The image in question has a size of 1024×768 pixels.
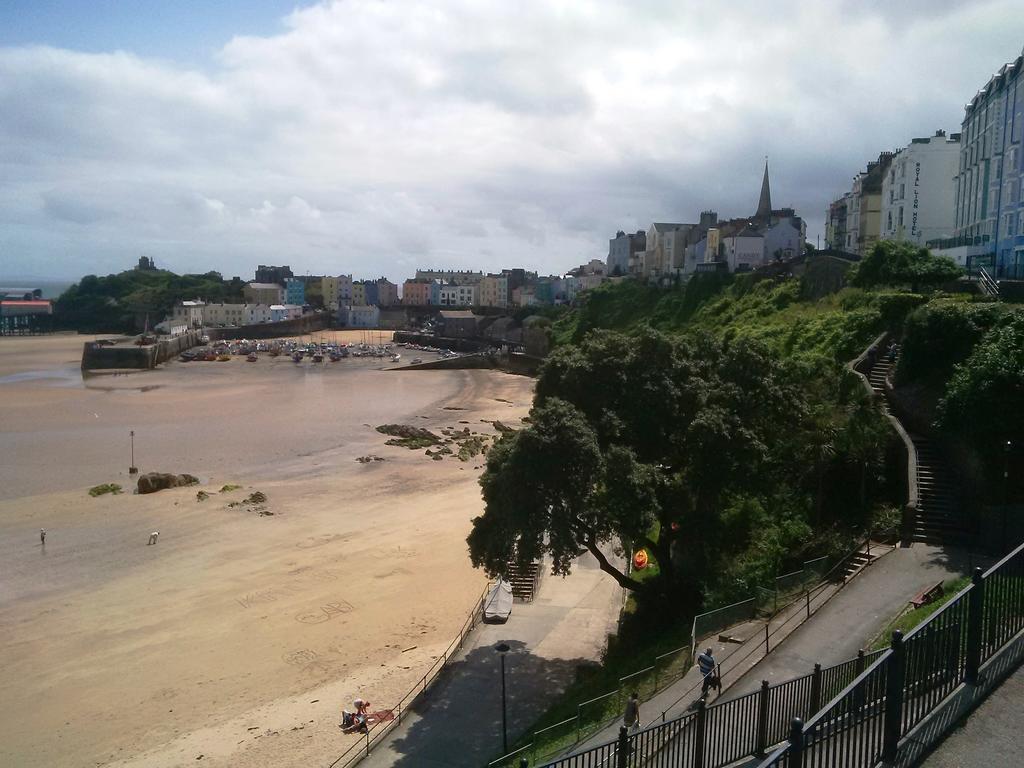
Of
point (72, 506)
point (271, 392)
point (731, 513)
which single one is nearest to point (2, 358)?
point (271, 392)

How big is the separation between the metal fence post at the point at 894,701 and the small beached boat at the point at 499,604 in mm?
12485

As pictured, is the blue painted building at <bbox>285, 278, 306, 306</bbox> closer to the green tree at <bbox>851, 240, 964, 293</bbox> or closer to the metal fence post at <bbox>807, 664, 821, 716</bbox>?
the green tree at <bbox>851, 240, 964, 293</bbox>

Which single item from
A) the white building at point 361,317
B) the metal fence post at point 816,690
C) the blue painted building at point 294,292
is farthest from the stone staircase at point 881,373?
the blue painted building at point 294,292

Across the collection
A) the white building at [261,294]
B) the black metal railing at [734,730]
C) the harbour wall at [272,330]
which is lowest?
the black metal railing at [734,730]

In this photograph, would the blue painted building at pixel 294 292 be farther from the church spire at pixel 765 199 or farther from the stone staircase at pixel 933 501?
the stone staircase at pixel 933 501

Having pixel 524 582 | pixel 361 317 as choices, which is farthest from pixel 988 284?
pixel 361 317

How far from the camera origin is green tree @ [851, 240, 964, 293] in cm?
3128

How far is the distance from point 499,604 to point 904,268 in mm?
24387

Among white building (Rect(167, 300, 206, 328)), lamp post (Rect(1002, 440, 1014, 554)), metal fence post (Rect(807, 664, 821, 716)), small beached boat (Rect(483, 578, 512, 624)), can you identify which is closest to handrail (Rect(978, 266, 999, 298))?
lamp post (Rect(1002, 440, 1014, 554))

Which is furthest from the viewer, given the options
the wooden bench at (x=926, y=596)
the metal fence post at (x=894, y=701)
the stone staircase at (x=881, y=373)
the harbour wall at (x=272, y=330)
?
the harbour wall at (x=272, y=330)

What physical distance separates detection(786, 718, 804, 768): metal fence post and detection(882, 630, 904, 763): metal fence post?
135cm

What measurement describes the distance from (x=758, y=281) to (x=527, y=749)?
51.8 metres

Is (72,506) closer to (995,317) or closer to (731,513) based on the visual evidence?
(731,513)

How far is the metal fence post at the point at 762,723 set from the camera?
874cm
